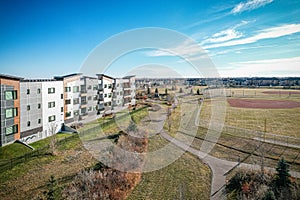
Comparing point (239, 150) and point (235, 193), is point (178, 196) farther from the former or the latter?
point (239, 150)

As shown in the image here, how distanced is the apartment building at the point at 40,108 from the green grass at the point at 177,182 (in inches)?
562

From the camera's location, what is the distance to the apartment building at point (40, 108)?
874 inches

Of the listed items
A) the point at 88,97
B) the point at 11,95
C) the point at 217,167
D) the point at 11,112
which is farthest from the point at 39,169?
the point at 88,97

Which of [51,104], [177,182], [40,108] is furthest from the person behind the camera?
[51,104]

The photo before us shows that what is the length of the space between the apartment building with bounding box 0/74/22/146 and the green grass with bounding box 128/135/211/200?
15.3 meters

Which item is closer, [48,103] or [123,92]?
[48,103]

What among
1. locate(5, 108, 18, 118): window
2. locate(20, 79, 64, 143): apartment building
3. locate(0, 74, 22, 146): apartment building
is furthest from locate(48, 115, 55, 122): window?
locate(5, 108, 18, 118): window

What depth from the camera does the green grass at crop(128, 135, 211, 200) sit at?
1247 centimetres

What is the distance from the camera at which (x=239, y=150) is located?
20.2m

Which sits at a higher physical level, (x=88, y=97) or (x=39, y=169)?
(x=88, y=97)

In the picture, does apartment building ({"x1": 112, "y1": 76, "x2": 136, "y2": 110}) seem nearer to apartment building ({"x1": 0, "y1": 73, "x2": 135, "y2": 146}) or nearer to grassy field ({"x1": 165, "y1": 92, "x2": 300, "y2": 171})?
apartment building ({"x1": 0, "y1": 73, "x2": 135, "y2": 146})

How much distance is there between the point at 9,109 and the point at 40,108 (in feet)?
13.2

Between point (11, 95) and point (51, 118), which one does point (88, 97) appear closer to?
point (51, 118)

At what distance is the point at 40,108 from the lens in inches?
952
